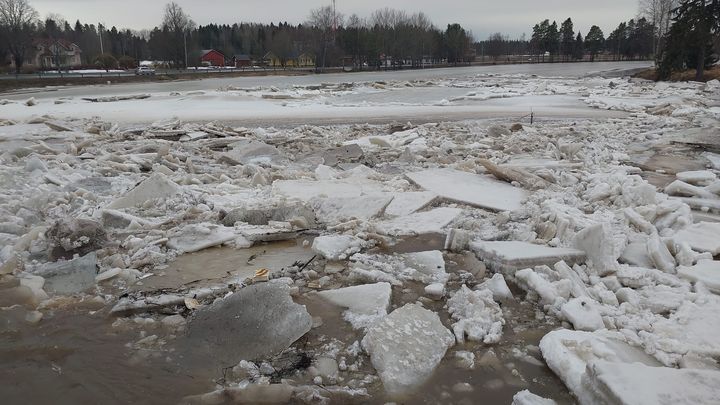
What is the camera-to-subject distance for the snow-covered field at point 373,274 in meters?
2.95

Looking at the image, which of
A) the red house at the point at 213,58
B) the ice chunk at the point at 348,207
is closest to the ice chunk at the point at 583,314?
the ice chunk at the point at 348,207

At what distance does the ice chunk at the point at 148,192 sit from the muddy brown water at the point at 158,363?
2.64 meters

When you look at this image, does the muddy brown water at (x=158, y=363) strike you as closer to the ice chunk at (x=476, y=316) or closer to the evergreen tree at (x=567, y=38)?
the ice chunk at (x=476, y=316)

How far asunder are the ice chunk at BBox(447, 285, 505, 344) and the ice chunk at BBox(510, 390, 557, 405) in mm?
562

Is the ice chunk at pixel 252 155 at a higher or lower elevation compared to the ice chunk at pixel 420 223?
higher

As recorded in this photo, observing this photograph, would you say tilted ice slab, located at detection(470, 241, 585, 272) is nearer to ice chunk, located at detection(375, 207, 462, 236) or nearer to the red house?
ice chunk, located at detection(375, 207, 462, 236)

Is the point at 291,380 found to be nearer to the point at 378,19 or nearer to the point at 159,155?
the point at 159,155

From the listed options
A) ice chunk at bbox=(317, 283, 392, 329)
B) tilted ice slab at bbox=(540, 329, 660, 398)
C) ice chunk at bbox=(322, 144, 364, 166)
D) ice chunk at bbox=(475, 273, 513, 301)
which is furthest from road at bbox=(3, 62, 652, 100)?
tilted ice slab at bbox=(540, 329, 660, 398)

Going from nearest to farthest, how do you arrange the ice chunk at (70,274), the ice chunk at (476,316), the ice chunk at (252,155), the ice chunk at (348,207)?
the ice chunk at (476,316) → the ice chunk at (70,274) → the ice chunk at (348,207) → the ice chunk at (252,155)

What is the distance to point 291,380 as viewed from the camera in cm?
290

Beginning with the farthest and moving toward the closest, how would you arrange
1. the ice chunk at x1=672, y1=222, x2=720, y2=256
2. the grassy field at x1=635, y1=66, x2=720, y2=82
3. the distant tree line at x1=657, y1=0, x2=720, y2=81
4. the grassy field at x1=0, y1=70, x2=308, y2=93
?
the grassy field at x1=0, y1=70, x2=308, y2=93, the grassy field at x1=635, y1=66, x2=720, y2=82, the distant tree line at x1=657, y1=0, x2=720, y2=81, the ice chunk at x1=672, y1=222, x2=720, y2=256

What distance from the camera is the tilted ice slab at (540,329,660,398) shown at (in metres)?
2.87

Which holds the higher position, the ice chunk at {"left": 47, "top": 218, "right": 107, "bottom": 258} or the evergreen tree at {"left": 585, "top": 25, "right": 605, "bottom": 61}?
the evergreen tree at {"left": 585, "top": 25, "right": 605, "bottom": 61}

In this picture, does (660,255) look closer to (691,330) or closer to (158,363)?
(691,330)
